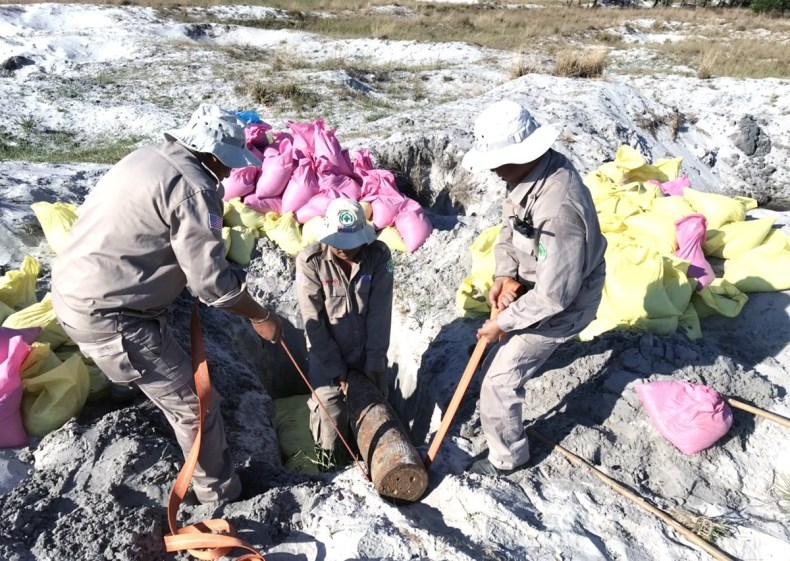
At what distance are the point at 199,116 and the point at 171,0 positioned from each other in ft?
59.0

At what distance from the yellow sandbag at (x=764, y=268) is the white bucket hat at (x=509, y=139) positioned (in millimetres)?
2740

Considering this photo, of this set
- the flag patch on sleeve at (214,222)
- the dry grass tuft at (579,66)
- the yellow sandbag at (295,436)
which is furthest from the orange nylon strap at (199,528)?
the dry grass tuft at (579,66)

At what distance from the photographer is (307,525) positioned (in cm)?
232

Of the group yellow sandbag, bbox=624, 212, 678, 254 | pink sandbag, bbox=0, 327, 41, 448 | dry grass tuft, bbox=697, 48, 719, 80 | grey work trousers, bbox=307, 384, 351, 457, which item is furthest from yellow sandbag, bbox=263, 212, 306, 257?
dry grass tuft, bbox=697, 48, 719, 80

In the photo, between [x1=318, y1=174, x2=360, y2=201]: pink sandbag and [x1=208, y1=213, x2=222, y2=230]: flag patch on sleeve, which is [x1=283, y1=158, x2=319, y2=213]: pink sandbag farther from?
[x1=208, y1=213, x2=222, y2=230]: flag patch on sleeve

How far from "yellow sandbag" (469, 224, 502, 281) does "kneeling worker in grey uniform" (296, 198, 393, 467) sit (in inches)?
48.1

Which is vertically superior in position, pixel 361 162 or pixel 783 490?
pixel 361 162

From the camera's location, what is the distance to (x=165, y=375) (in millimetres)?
2238

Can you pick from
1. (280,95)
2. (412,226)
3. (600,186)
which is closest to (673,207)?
(600,186)

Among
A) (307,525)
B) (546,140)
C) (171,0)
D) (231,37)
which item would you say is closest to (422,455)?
(307,525)

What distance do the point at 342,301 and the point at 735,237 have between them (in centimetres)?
321

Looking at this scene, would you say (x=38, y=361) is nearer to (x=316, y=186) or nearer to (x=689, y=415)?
(x=316, y=186)

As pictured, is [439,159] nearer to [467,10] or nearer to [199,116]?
[199,116]

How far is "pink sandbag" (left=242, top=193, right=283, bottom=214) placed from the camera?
4.71 metres
